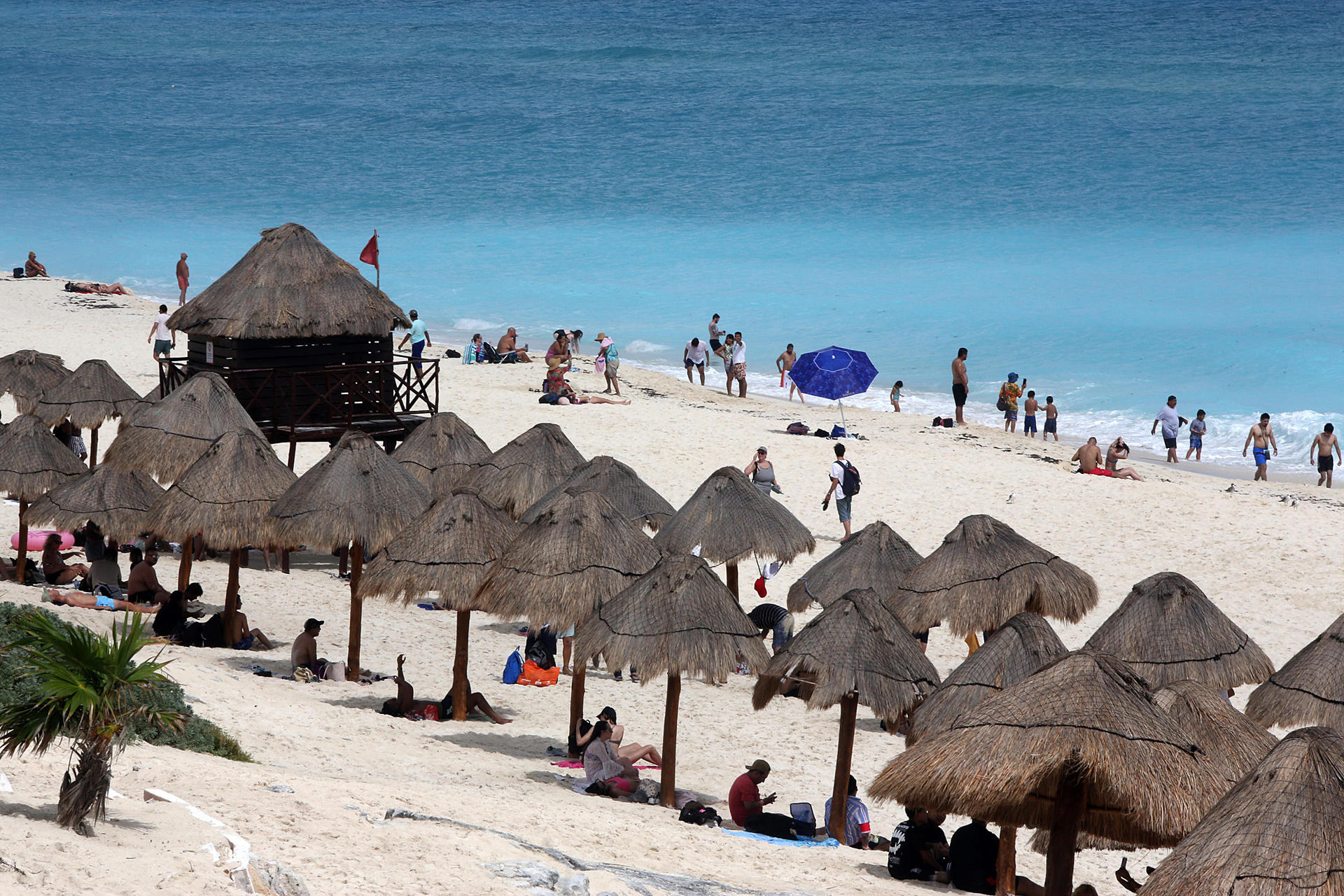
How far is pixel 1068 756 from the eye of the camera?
21.8 ft

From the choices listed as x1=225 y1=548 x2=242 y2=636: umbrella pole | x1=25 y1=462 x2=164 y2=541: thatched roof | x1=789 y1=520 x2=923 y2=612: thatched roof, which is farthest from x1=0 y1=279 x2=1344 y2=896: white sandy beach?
x1=789 y1=520 x2=923 y2=612: thatched roof

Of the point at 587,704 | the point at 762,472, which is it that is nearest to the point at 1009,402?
the point at 762,472

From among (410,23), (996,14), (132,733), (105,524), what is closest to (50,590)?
(105,524)

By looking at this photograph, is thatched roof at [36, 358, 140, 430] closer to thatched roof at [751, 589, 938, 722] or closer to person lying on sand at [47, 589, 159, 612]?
person lying on sand at [47, 589, 159, 612]

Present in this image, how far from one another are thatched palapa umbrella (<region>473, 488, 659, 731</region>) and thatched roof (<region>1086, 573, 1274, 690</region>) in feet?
→ 12.5

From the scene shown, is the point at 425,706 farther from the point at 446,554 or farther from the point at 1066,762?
the point at 1066,762

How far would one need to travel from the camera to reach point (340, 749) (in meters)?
9.93

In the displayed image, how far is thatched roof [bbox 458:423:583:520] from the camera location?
15000 millimetres

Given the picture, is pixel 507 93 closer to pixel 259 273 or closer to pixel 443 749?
pixel 259 273

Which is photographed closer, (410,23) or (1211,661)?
(1211,661)

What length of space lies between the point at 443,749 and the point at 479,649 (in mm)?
3975

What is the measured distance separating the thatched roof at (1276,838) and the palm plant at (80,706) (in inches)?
184

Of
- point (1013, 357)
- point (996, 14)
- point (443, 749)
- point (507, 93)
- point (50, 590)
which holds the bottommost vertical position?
point (443, 749)

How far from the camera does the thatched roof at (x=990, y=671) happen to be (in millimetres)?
8953
